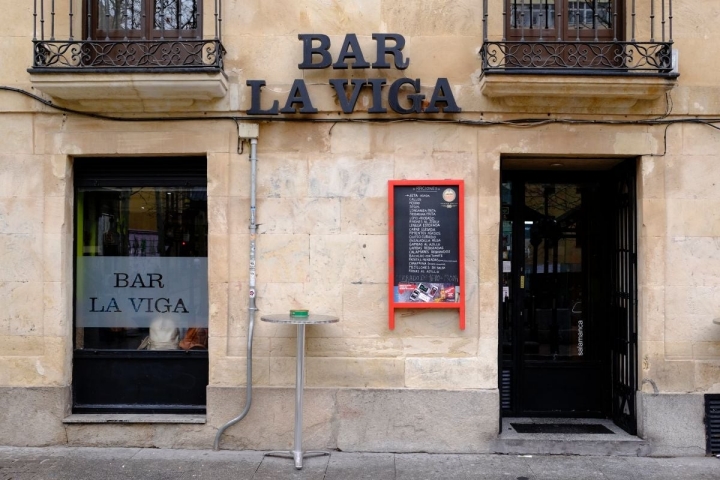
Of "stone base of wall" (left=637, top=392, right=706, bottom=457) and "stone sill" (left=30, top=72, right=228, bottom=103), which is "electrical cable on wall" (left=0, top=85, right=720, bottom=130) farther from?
"stone base of wall" (left=637, top=392, right=706, bottom=457)

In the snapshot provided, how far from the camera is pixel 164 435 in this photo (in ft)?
22.4

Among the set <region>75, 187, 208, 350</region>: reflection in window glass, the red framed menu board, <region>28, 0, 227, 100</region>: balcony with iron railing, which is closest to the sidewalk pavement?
<region>75, 187, 208, 350</region>: reflection in window glass

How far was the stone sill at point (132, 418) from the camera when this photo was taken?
680cm

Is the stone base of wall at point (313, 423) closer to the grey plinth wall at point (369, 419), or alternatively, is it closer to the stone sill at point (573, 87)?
the grey plinth wall at point (369, 419)

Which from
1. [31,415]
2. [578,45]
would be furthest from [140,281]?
[578,45]

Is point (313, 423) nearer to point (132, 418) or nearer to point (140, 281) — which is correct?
point (132, 418)

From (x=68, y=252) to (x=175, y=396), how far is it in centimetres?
195

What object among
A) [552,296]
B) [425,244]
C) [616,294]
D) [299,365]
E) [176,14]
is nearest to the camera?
[299,365]

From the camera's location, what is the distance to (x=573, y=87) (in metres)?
6.52

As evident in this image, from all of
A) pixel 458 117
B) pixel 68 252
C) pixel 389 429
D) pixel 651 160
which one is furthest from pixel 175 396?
pixel 651 160

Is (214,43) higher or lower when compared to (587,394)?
higher

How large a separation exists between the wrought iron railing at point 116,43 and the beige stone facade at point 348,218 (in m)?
0.17

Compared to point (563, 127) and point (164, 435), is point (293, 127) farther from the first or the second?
point (164, 435)

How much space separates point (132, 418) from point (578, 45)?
20.2 ft
